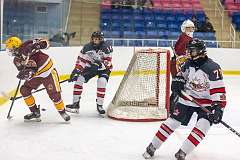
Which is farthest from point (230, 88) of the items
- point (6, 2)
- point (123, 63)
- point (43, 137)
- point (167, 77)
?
point (43, 137)

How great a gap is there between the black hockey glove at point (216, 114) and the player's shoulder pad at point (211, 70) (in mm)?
167

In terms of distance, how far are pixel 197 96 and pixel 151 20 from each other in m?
7.46

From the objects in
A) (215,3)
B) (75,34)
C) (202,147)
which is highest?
(215,3)

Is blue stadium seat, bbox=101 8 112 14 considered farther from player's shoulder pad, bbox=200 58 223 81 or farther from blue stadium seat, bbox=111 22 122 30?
player's shoulder pad, bbox=200 58 223 81

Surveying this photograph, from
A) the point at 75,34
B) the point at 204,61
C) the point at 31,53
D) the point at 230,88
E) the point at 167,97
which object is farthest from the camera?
the point at 75,34

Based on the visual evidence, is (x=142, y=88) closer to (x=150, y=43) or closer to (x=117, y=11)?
(x=150, y=43)

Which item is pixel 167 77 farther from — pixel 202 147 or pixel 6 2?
Answer: pixel 6 2

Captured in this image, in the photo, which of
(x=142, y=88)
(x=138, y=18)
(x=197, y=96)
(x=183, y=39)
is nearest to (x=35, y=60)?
(x=142, y=88)

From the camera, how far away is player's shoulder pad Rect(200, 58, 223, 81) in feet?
9.89

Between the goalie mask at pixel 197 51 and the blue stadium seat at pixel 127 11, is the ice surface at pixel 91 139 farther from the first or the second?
the blue stadium seat at pixel 127 11

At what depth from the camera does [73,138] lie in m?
3.85

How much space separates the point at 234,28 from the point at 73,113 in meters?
6.18

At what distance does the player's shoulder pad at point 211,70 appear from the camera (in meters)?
3.02

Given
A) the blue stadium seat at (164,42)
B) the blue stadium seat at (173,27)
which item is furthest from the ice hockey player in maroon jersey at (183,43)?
the blue stadium seat at (173,27)
